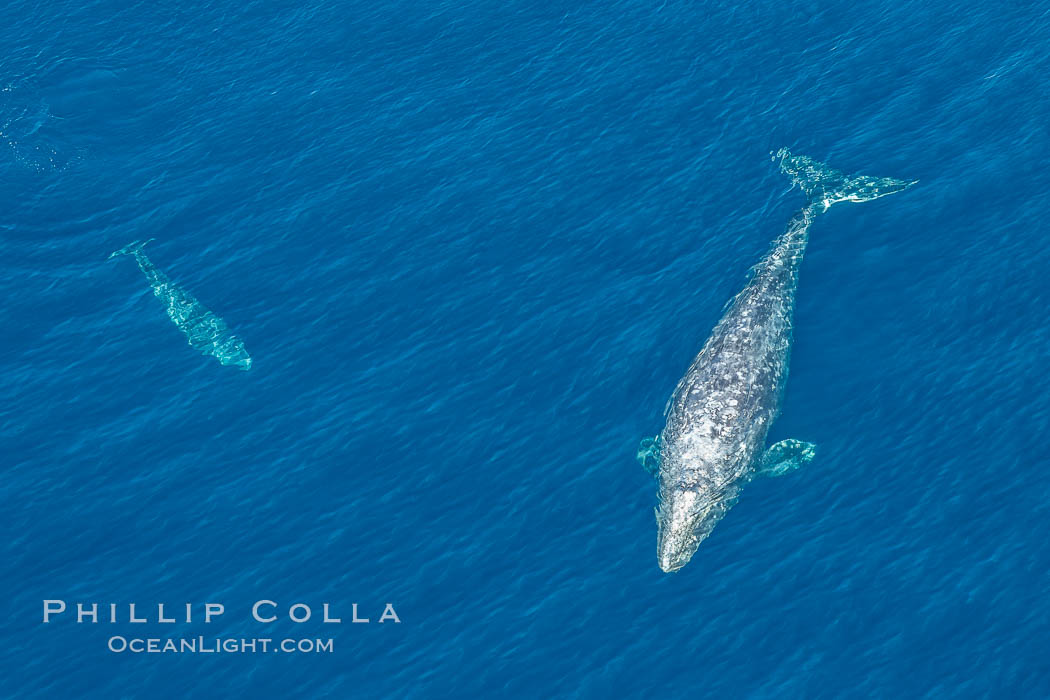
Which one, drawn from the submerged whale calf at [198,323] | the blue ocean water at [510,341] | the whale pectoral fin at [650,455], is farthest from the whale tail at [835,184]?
the submerged whale calf at [198,323]

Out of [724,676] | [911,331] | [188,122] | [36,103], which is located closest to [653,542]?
[724,676]

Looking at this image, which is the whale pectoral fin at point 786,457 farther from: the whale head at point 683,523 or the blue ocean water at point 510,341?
the whale head at point 683,523

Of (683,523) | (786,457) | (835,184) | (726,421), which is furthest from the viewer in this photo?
(835,184)

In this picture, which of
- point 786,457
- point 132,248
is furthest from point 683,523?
point 132,248

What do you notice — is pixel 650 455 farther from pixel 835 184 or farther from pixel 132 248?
pixel 132 248

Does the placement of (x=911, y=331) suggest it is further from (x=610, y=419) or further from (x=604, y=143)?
(x=604, y=143)

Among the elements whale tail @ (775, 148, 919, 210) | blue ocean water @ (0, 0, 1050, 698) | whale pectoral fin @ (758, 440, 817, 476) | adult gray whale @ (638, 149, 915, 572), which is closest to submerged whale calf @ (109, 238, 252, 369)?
blue ocean water @ (0, 0, 1050, 698)
